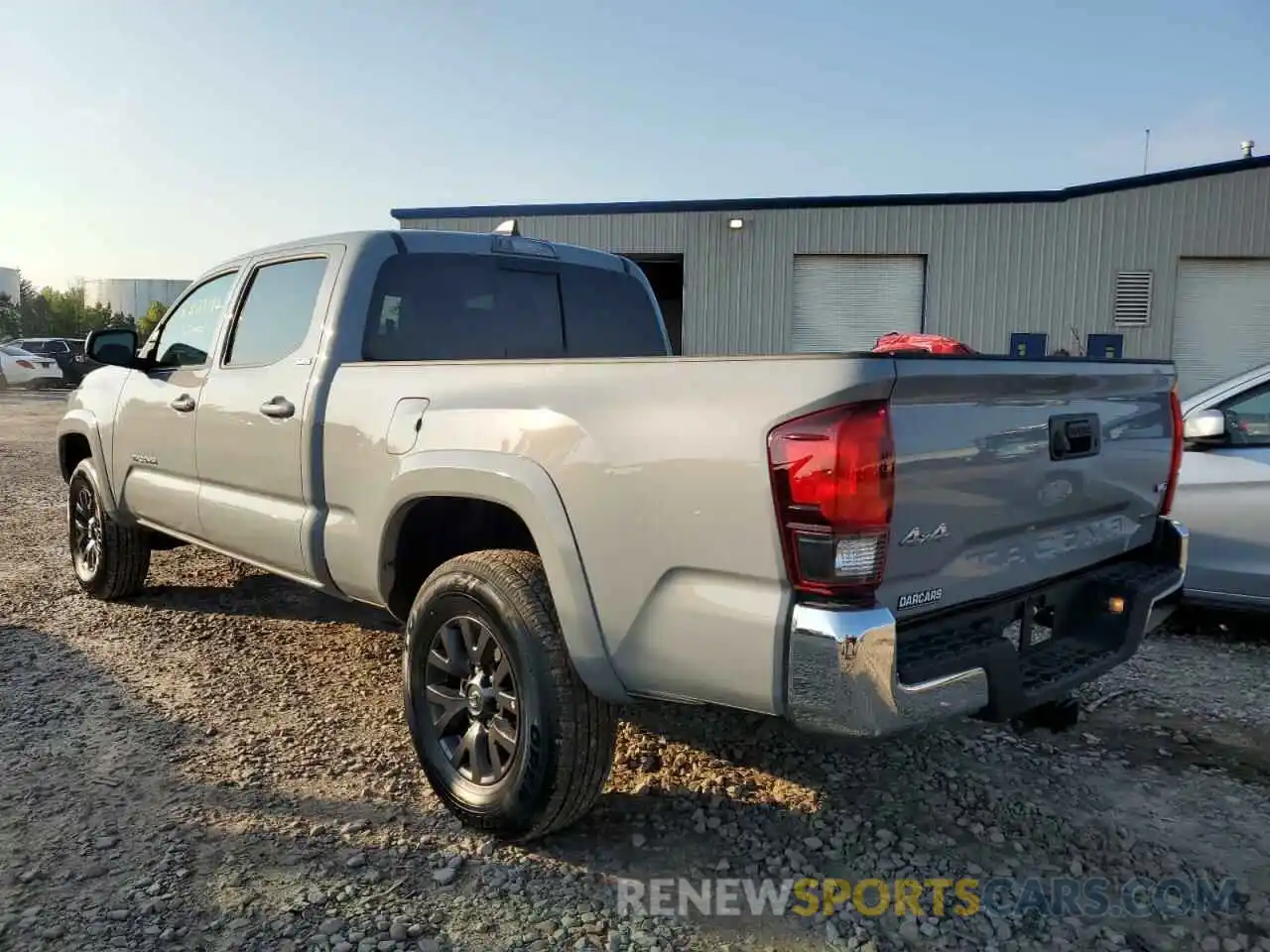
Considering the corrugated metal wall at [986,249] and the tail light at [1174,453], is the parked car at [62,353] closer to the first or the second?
the corrugated metal wall at [986,249]

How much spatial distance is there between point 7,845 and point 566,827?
1696 millimetres

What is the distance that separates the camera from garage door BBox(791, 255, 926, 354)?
19797 mm

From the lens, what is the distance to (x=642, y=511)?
8.11 feet

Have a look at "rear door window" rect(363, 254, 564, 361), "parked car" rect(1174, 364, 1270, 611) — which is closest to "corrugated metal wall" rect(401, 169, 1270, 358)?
"parked car" rect(1174, 364, 1270, 611)

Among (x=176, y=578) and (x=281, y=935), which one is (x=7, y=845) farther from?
(x=176, y=578)

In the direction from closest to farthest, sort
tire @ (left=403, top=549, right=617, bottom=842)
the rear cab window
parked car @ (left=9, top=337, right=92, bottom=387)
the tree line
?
1. tire @ (left=403, top=549, right=617, bottom=842)
2. the rear cab window
3. parked car @ (left=9, top=337, right=92, bottom=387)
4. the tree line

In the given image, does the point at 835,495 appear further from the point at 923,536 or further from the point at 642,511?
the point at 642,511

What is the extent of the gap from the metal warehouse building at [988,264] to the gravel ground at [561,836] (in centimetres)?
1592

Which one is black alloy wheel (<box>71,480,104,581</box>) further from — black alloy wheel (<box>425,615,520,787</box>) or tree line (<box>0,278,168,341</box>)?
tree line (<box>0,278,168,341</box>)

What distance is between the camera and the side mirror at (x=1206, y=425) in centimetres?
484

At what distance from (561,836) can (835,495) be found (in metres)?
1.53

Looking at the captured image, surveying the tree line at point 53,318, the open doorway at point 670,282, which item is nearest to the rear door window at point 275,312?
the open doorway at point 670,282

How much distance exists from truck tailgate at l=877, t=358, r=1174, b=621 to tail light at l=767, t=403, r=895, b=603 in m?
0.06

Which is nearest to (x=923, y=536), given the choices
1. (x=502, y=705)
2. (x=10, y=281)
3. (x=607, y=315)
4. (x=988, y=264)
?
(x=502, y=705)
